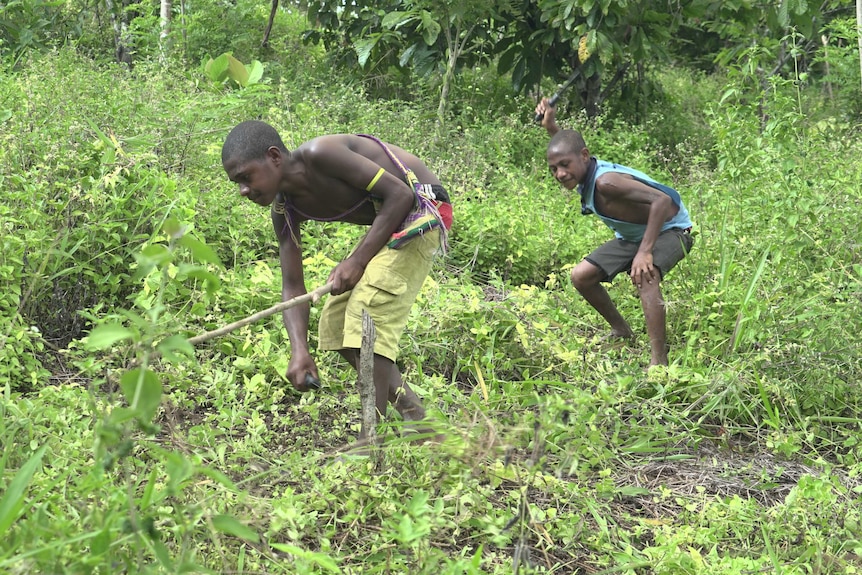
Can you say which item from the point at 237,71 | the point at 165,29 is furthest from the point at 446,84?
the point at 165,29

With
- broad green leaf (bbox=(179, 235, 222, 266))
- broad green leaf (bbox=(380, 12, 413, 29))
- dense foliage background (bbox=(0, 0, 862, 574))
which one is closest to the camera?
broad green leaf (bbox=(179, 235, 222, 266))

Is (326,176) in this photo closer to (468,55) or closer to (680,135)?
(468,55)

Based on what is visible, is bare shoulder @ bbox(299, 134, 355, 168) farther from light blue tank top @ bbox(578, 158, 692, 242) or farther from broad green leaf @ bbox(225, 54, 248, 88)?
broad green leaf @ bbox(225, 54, 248, 88)

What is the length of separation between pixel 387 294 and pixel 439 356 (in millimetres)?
973

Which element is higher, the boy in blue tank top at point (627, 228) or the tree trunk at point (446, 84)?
the boy in blue tank top at point (627, 228)

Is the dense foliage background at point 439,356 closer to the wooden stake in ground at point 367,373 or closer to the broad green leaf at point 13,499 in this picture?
the broad green leaf at point 13,499

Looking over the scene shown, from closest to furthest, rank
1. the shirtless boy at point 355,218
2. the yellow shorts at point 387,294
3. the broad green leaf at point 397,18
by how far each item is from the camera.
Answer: the shirtless boy at point 355,218
the yellow shorts at point 387,294
the broad green leaf at point 397,18

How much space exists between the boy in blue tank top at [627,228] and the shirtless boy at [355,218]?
3.93ft

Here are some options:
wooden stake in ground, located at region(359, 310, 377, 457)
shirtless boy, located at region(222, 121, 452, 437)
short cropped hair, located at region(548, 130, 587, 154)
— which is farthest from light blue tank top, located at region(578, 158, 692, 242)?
wooden stake in ground, located at region(359, 310, 377, 457)

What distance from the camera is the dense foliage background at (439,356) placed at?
227 centimetres

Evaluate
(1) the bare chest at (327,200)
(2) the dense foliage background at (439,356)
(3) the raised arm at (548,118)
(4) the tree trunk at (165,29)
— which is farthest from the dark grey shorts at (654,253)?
(4) the tree trunk at (165,29)

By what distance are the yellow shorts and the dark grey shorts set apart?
1.36 meters

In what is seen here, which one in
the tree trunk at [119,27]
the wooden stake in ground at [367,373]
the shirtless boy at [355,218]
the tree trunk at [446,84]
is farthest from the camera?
the tree trunk at [119,27]

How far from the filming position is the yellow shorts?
10.0 feet
